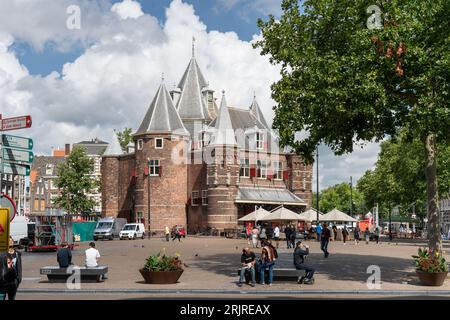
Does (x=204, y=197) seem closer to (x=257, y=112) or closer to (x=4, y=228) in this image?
(x=257, y=112)

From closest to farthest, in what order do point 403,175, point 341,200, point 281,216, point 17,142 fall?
1. point 17,142
2. point 281,216
3. point 403,175
4. point 341,200

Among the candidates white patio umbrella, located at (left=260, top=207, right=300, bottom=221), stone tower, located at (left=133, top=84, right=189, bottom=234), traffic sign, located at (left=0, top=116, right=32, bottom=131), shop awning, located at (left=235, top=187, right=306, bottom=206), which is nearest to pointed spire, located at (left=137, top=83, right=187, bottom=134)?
stone tower, located at (left=133, top=84, right=189, bottom=234)

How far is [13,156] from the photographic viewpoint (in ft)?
39.1

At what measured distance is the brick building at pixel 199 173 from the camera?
6181cm

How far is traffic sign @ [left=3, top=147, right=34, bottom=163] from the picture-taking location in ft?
38.5

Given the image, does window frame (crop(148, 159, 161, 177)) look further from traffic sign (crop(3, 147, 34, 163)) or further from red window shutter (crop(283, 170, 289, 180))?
traffic sign (crop(3, 147, 34, 163))

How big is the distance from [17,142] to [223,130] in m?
51.4

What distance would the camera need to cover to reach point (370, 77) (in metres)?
19.5

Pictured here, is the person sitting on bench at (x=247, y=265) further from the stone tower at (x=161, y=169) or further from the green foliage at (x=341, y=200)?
the green foliage at (x=341, y=200)

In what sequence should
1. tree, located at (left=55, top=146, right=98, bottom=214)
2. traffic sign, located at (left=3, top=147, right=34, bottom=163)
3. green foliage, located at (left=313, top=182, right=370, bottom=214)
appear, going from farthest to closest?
green foliage, located at (left=313, top=182, right=370, bottom=214) < tree, located at (left=55, top=146, right=98, bottom=214) < traffic sign, located at (left=3, top=147, right=34, bottom=163)

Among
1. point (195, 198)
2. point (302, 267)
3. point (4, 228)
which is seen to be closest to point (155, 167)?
point (195, 198)

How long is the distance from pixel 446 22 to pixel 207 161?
43790mm

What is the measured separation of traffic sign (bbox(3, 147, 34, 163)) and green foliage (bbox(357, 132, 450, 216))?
138ft
